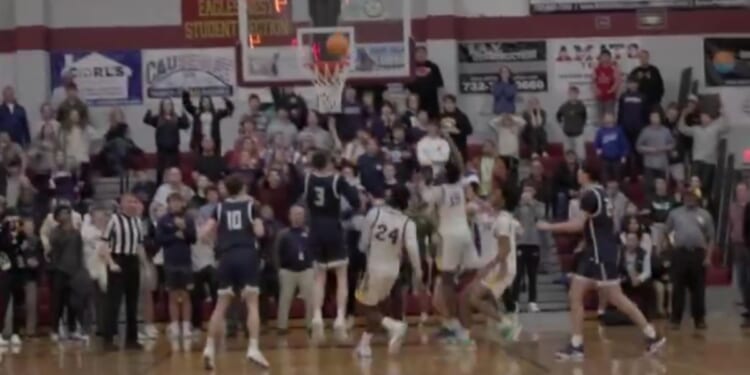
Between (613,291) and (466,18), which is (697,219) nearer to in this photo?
(613,291)

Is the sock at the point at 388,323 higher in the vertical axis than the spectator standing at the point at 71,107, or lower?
lower

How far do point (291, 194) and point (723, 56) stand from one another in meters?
11.9

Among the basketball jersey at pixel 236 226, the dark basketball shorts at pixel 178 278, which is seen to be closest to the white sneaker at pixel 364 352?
the basketball jersey at pixel 236 226

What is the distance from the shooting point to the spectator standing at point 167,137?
2820cm

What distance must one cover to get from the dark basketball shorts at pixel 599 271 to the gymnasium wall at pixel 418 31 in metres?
15.1

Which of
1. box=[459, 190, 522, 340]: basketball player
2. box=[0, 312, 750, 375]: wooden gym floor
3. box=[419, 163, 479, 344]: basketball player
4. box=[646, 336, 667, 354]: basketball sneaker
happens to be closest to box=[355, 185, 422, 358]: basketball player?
box=[0, 312, 750, 375]: wooden gym floor

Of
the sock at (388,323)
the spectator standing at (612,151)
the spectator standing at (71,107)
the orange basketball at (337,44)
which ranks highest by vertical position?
the orange basketball at (337,44)

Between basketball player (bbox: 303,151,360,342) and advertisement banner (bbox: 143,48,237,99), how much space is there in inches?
493

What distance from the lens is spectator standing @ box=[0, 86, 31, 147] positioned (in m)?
29.0

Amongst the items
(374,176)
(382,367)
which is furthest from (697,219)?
(382,367)

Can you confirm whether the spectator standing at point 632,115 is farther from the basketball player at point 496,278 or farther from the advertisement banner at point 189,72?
the basketball player at point 496,278

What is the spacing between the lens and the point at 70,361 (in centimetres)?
1894

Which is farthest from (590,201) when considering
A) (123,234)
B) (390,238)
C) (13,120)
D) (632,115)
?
(13,120)

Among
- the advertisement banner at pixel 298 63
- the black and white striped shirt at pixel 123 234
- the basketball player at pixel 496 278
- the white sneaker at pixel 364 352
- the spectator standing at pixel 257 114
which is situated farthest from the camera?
the spectator standing at pixel 257 114
